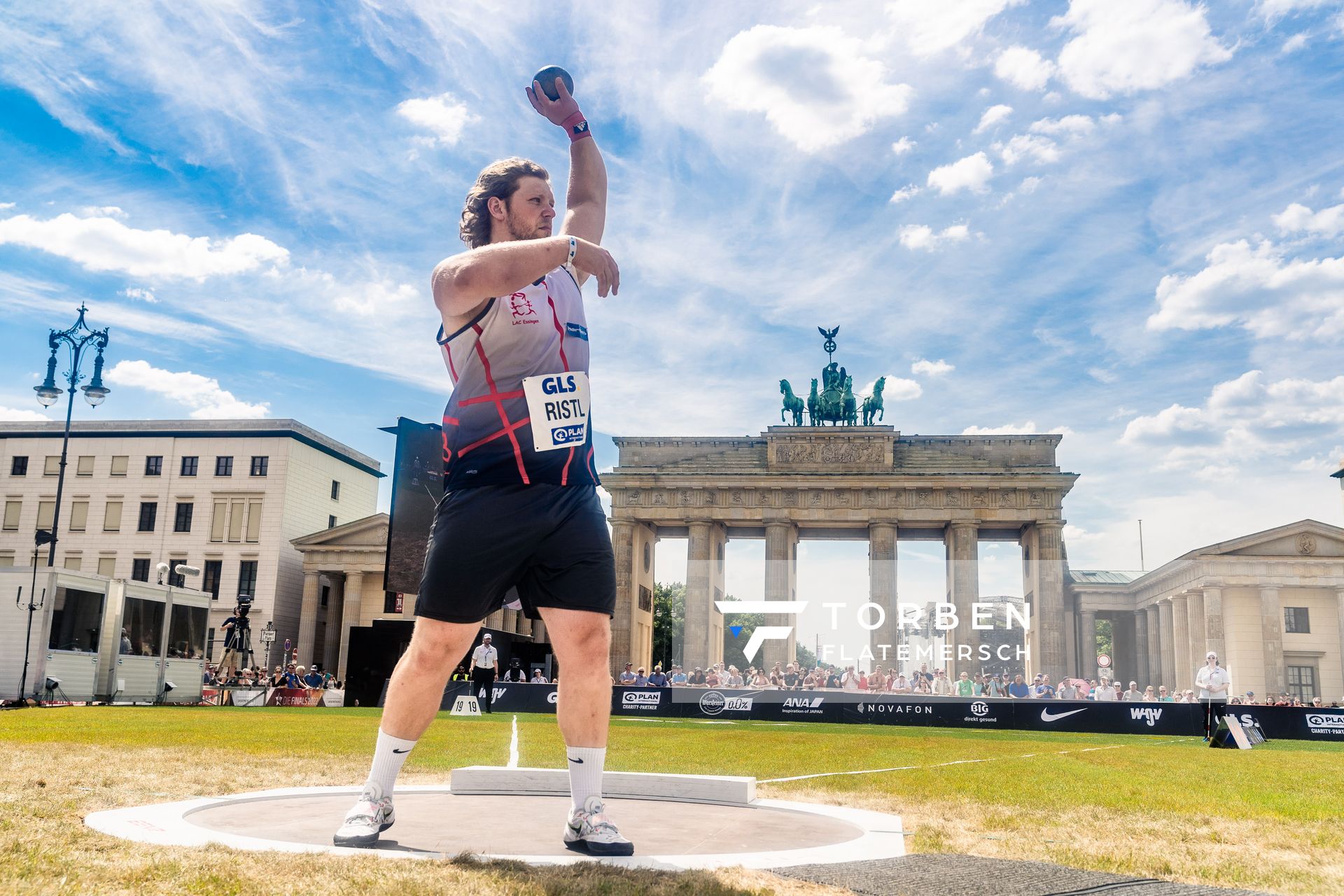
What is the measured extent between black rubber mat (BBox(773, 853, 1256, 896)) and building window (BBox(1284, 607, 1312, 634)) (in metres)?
56.9

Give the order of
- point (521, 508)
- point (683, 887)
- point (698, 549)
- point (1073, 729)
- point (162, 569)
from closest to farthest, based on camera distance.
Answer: point (683, 887)
point (521, 508)
point (1073, 729)
point (162, 569)
point (698, 549)

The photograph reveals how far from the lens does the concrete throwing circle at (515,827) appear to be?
137 inches

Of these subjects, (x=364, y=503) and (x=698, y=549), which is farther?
(x=364, y=503)

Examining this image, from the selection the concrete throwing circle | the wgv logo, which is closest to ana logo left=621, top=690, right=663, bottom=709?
the wgv logo

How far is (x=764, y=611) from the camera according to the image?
51.1 m

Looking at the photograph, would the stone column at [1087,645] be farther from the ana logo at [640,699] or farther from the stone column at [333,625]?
the stone column at [333,625]

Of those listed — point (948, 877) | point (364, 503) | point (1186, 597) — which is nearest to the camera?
point (948, 877)

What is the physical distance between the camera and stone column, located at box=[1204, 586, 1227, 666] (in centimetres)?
5006

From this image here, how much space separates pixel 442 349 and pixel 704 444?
5673 cm

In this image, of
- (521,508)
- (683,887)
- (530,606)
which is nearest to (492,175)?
(521,508)

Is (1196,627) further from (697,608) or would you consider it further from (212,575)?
(212,575)

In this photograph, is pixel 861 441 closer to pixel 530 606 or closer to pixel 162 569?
pixel 162 569

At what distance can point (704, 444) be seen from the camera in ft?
199

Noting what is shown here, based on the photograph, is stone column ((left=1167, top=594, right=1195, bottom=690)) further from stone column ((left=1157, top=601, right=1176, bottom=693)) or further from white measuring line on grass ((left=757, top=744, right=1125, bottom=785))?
white measuring line on grass ((left=757, top=744, right=1125, bottom=785))
